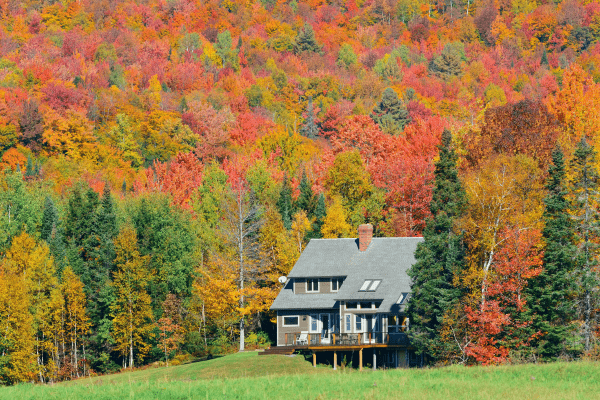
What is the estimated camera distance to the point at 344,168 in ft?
268

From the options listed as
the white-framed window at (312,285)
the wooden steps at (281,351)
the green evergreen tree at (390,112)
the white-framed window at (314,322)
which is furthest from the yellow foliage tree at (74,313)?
the green evergreen tree at (390,112)

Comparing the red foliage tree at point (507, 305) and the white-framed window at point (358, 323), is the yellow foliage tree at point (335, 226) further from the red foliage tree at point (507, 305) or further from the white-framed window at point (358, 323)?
the red foliage tree at point (507, 305)

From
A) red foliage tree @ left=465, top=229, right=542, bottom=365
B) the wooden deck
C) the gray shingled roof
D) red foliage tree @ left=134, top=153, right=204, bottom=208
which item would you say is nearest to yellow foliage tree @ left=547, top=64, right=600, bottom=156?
the gray shingled roof

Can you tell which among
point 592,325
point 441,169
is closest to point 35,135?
point 441,169

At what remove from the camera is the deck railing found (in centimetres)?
5784

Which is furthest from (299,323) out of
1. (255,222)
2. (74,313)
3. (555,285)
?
(555,285)

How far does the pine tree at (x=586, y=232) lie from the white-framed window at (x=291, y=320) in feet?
65.8

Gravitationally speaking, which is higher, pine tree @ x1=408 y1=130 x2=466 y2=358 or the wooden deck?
pine tree @ x1=408 y1=130 x2=466 y2=358

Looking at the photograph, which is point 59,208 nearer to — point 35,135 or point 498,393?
point 35,135

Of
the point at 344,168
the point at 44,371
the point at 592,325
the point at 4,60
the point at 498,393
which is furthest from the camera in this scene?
the point at 4,60

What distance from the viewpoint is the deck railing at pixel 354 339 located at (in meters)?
57.8

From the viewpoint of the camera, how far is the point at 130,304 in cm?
7062

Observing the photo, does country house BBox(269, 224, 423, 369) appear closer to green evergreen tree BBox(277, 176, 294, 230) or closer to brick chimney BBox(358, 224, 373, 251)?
brick chimney BBox(358, 224, 373, 251)

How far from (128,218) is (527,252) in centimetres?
4057
